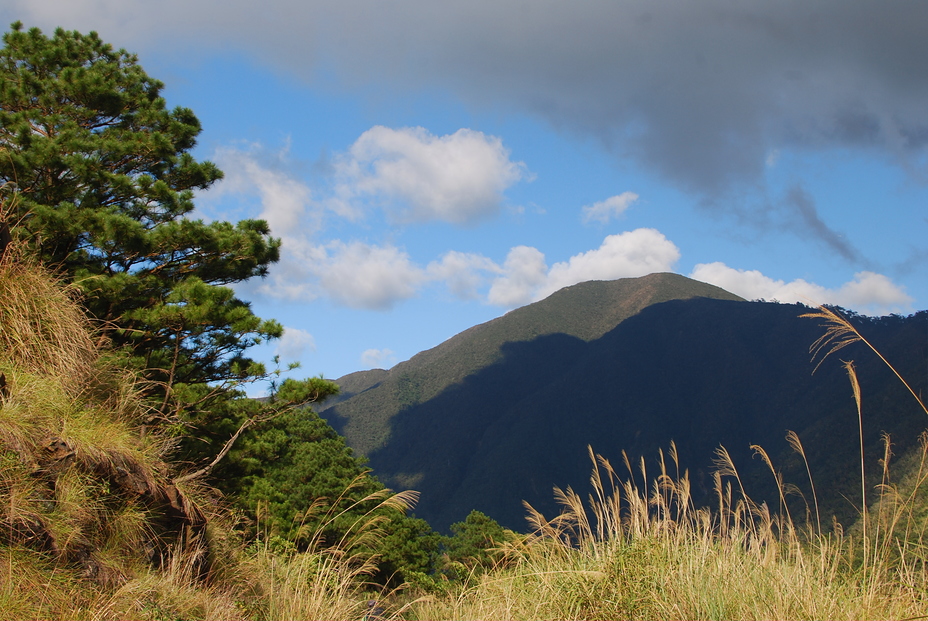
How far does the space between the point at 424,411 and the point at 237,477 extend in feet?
301

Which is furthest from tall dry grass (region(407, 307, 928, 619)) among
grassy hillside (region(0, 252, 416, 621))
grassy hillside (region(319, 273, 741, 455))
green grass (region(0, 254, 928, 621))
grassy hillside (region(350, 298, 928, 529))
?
grassy hillside (region(319, 273, 741, 455))

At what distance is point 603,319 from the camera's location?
126 metres

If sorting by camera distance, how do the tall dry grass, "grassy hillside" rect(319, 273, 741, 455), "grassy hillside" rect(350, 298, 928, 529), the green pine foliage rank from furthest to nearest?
"grassy hillside" rect(319, 273, 741, 455), "grassy hillside" rect(350, 298, 928, 529), the green pine foliage, the tall dry grass

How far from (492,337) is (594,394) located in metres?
27.3

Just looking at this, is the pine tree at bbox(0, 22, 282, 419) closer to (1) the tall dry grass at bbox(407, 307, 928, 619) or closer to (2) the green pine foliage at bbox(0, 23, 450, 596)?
(2) the green pine foliage at bbox(0, 23, 450, 596)

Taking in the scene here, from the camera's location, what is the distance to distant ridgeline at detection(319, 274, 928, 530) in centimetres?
7731

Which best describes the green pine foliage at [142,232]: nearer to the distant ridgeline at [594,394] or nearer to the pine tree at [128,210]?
the pine tree at [128,210]

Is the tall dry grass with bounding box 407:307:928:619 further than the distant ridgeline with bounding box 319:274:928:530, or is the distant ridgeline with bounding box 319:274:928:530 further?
the distant ridgeline with bounding box 319:274:928:530

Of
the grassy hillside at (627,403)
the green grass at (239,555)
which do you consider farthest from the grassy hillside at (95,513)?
the grassy hillside at (627,403)

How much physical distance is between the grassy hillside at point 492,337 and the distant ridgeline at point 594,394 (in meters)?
0.35

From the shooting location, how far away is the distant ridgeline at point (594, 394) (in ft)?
254

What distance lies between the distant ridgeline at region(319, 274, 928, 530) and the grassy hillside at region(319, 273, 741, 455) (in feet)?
1.15

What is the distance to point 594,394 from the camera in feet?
332

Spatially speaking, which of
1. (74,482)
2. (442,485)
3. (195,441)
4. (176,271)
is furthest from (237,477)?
(442,485)
